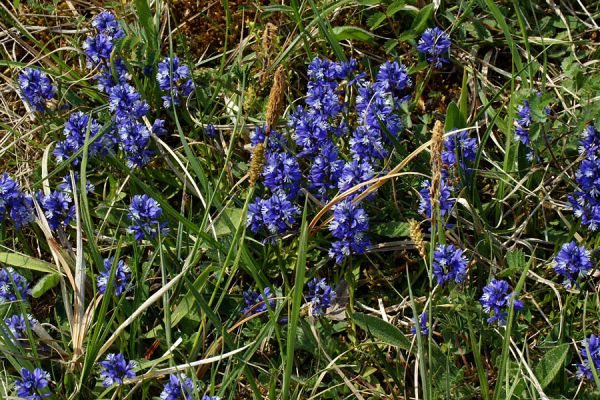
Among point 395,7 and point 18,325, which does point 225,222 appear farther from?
point 395,7

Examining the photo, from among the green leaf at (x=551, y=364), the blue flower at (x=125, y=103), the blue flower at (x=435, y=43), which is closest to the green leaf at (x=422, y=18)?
the blue flower at (x=435, y=43)

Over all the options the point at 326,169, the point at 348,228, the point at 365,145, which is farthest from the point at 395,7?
the point at 348,228

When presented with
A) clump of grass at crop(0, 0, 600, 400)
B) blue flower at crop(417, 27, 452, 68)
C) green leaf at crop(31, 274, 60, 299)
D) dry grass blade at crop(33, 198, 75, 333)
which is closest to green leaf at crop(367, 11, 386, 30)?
clump of grass at crop(0, 0, 600, 400)

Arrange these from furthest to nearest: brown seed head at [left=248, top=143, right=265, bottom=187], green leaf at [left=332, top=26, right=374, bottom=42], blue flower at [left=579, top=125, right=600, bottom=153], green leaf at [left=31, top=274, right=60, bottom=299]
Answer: green leaf at [left=332, top=26, right=374, bottom=42], green leaf at [left=31, top=274, right=60, bottom=299], blue flower at [left=579, top=125, right=600, bottom=153], brown seed head at [left=248, top=143, right=265, bottom=187]

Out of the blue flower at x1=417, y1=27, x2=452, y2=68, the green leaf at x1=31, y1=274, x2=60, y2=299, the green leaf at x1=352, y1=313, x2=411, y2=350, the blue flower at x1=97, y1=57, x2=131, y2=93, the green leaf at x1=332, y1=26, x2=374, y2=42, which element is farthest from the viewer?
the green leaf at x1=332, y1=26, x2=374, y2=42

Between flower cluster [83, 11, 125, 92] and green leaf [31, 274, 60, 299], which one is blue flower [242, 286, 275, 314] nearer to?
green leaf [31, 274, 60, 299]

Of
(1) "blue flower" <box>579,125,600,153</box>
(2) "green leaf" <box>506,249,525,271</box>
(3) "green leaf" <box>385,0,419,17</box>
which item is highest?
(3) "green leaf" <box>385,0,419,17</box>
